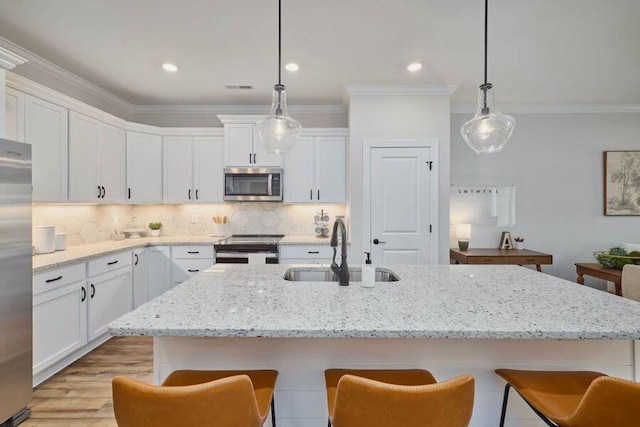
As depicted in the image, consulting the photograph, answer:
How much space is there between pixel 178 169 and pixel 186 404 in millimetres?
3741

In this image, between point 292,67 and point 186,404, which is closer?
point 186,404

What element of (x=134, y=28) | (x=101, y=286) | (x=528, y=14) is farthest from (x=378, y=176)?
(x=101, y=286)

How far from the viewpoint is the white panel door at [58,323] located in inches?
91.5

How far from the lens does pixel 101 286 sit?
3.01 m

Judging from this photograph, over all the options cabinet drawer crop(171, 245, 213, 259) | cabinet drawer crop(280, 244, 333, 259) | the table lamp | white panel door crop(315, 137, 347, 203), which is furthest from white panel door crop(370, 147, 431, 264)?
cabinet drawer crop(171, 245, 213, 259)

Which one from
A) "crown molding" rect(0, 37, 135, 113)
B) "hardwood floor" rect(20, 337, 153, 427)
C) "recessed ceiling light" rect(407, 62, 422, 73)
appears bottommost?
"hardwood floor" rect(20, 337, 153, 427)

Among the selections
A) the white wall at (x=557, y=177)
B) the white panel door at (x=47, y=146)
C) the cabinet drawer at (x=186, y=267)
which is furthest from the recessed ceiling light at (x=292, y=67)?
the white wall at (x=557, y=177)

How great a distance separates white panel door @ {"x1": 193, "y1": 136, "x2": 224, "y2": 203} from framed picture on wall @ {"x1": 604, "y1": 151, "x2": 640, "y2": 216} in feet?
17.1

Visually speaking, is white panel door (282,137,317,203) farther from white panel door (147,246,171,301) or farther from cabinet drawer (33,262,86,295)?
cabinet drawer (33,262,86,295)

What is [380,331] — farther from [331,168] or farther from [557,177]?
[557,177]

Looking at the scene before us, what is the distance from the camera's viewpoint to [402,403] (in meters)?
0.91

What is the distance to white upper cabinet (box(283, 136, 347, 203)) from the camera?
4.11m

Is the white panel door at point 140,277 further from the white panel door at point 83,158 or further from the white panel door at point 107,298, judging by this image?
the white panel door at point 83,158

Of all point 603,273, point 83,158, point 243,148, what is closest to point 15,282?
point 83,158
